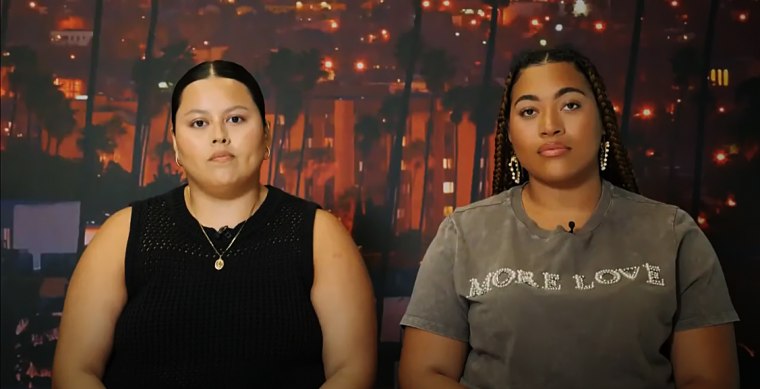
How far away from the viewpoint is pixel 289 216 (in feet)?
7.01

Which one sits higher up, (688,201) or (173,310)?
(688,201)

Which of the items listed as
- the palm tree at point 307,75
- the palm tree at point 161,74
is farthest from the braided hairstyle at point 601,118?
the palm tree at point 161,74

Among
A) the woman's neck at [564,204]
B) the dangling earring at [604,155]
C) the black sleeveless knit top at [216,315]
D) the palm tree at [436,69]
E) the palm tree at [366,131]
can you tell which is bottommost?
the black sleeveless knit top at [216,315]

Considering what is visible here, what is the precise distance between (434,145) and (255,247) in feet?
2.91

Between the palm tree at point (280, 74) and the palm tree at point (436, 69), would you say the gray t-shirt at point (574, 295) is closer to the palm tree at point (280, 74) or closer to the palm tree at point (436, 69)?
the palm tree at point (436, 69)

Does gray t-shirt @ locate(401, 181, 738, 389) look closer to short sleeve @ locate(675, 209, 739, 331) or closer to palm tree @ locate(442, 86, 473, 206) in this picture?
short sleeve @ locate(675, 209, 739, 331)

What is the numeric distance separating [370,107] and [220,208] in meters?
0.80

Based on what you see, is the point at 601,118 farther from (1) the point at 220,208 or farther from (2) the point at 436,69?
(1) the point at 220,208

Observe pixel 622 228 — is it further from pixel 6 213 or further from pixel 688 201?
pixel 6 213

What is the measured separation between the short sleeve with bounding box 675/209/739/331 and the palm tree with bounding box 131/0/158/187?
1699mm

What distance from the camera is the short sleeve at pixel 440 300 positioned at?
6.54 feet

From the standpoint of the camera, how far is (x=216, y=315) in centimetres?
202

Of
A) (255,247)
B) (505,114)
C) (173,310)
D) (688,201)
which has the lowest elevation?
(173,310)

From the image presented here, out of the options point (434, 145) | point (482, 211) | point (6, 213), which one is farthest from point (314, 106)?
point (6, 213)
